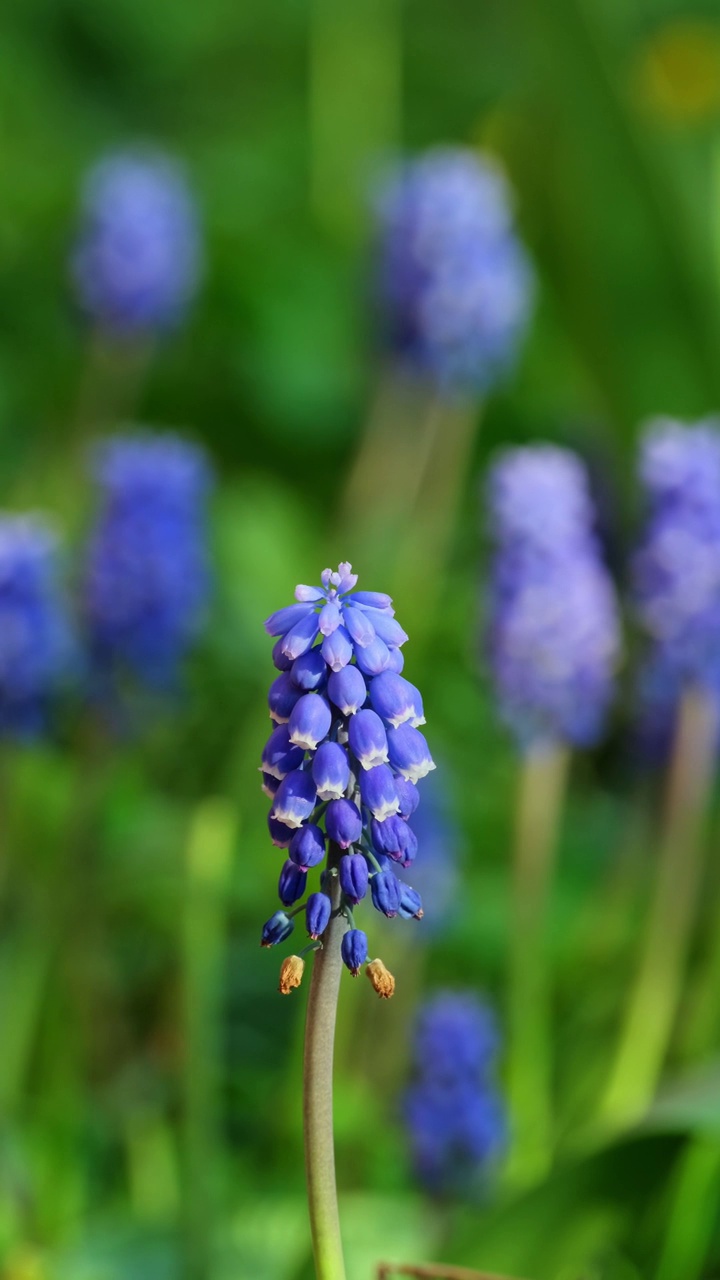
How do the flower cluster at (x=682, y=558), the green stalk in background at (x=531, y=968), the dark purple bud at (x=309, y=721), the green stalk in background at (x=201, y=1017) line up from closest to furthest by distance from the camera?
the dark purple bud at (x=309, y=721) → the green stalk in background at (x=201, y=1017) → the flower cluster at (x=682, y=558) → the green stalk in background at (x=531, y=968)

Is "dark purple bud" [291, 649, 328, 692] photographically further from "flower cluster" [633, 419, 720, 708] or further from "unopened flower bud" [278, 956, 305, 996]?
"flower cluster" [633, 419, 720, 708]

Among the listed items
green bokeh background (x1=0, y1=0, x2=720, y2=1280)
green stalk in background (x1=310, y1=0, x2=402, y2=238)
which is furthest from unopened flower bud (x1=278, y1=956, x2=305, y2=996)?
green stalk in background (x1=310, y1=0, x2=402, y2=238)

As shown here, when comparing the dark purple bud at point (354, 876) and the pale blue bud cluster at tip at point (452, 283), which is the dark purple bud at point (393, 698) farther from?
the pale blue bud cluster at tip at point (452, 283)

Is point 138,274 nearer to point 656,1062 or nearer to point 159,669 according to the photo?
point 159,669

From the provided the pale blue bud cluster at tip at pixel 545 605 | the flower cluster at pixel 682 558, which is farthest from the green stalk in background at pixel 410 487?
the flower cluster at pixel 682 558

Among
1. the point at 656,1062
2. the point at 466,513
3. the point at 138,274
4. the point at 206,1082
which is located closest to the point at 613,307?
the point at 466,513

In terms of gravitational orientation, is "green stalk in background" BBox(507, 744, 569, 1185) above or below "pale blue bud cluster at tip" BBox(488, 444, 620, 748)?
below

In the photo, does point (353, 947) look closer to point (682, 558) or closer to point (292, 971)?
point (292, 971)
